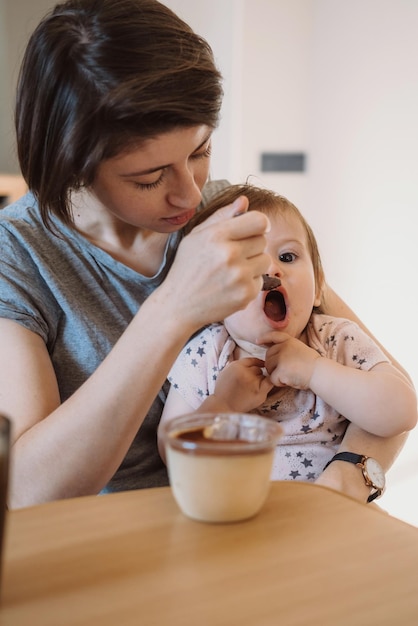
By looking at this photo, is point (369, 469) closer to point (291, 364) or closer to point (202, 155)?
point (291, 364)

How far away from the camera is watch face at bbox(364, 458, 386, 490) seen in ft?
3.88

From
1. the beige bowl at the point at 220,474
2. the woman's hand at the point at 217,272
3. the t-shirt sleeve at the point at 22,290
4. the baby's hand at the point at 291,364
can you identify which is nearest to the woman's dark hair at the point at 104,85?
the t-shirt sleeve at the point at 22,290

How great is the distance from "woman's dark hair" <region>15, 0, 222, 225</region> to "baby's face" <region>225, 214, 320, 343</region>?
0.83 ft

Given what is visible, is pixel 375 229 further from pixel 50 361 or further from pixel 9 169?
pixel 50 361

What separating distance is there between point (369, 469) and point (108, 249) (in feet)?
2.16

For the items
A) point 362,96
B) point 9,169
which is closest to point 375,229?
point 362,96

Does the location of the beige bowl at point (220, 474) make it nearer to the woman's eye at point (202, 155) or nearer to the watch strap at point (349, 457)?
the watch strap at point (349, 457)

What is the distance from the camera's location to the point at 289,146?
3.90 m

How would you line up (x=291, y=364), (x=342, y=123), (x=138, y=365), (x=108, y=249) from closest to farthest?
(x=138, y=365)
(x=291, y=364)
(x=108, y=249)
(x=342, y=123)

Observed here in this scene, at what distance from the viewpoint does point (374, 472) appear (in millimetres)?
1195

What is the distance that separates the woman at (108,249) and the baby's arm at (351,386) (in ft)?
0.22

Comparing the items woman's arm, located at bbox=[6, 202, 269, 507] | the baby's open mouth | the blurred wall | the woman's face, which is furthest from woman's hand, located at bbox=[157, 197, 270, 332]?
the blurred wall

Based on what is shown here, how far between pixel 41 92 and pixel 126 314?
445 millimetres

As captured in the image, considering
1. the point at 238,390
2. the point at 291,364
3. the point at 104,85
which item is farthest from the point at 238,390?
the point at 104,85
